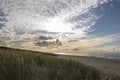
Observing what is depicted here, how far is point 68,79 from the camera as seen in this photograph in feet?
18.0

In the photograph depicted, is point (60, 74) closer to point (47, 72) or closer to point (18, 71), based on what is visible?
point (47, 72)

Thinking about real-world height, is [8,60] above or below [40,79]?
above

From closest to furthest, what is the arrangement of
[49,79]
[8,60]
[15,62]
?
1. [49,79]
2. [15,62]
3. [8,60]

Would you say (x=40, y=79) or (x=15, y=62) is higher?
(x=15, y=62)

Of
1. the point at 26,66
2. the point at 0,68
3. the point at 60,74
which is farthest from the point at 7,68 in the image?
the point at 60,74

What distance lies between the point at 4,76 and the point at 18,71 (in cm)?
34

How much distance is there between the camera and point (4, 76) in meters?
4.65

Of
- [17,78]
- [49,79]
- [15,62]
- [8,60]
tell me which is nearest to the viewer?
[17,78]

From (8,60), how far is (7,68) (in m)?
0.60

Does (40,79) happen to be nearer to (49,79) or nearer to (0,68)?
(49,79)

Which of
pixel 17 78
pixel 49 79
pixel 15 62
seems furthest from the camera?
pixel 15 62

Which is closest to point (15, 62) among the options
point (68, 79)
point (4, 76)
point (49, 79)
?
point (4, 76)

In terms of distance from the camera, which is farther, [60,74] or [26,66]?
[60,74]

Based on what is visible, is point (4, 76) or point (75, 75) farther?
point (75, 75)
